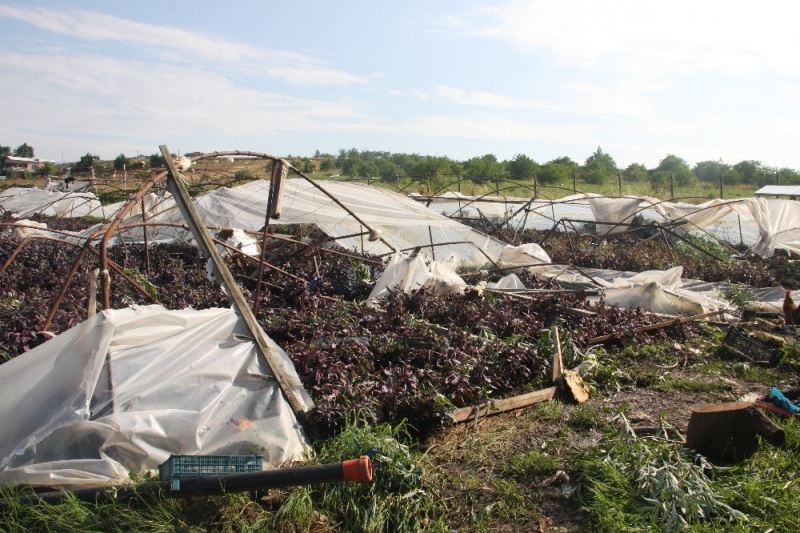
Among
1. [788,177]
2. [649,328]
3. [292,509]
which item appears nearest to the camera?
[292,509]

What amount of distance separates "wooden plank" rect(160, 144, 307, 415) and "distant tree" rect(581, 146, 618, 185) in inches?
1250

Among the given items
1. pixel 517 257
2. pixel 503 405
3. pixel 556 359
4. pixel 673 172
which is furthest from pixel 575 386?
pixel 673 172

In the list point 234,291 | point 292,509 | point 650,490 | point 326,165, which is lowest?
point 292,509

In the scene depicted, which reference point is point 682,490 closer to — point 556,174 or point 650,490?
point 650,490

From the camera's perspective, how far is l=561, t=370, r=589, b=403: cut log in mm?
4895

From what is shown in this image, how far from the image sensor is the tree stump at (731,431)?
3.53 meters

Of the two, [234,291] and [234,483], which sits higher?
[234,291]

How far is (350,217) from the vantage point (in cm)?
968

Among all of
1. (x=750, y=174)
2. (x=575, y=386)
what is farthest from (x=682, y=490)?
(x=750, y=174)

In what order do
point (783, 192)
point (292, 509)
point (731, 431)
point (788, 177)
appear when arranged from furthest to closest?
point (788, 177) < point (783, 192) < point (731, 431) < point (292, 509)

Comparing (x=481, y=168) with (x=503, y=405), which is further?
(x=481, y=168)

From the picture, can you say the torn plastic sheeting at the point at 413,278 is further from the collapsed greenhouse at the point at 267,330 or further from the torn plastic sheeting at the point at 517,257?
the torn plastic sheeting at the point at 517,257

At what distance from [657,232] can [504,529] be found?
41.0 feet

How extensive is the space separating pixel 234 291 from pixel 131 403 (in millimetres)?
1061
